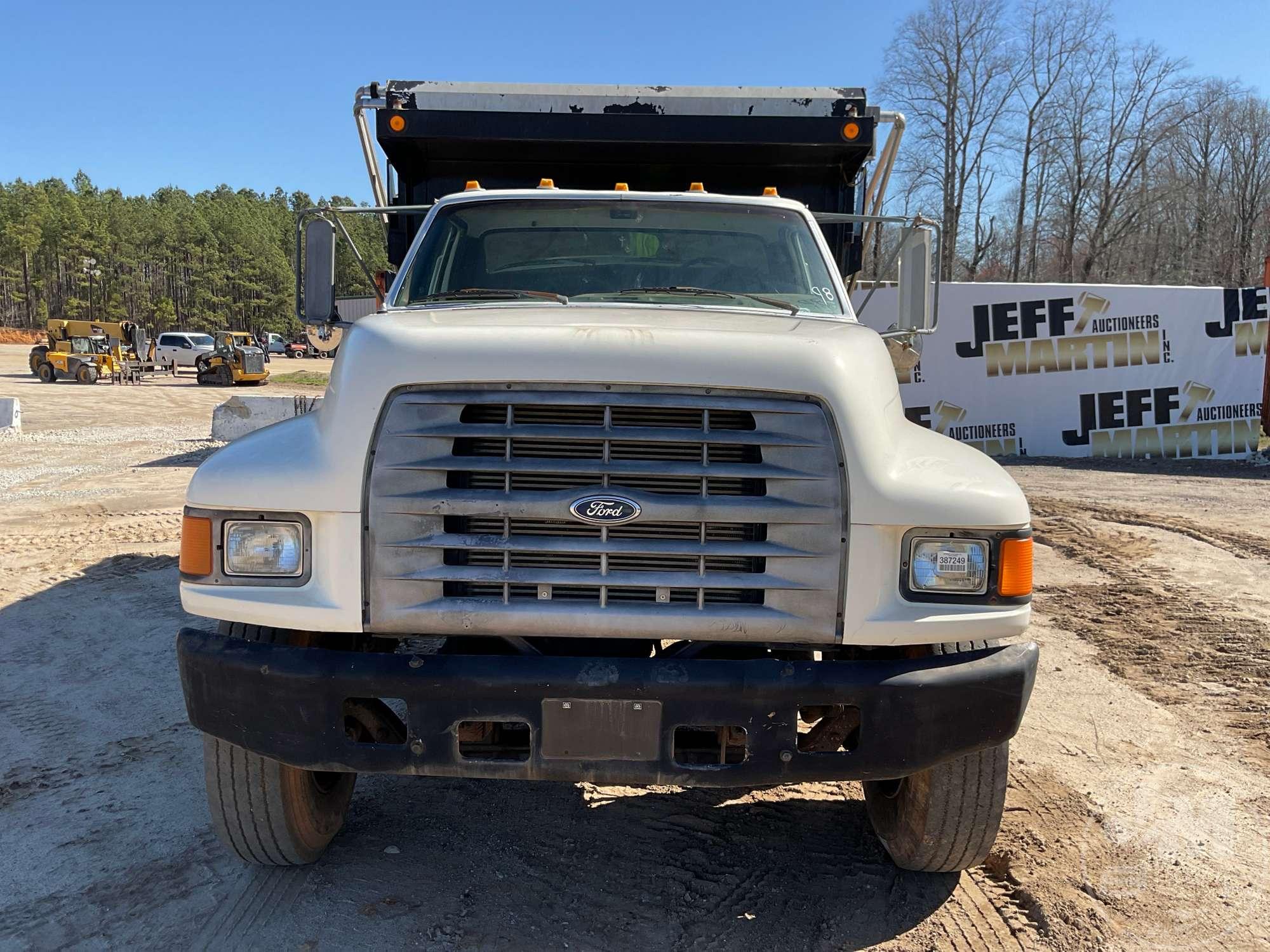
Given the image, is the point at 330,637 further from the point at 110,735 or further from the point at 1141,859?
the point at 1141,859

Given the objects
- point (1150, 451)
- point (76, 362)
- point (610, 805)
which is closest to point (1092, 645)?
point (610, 805)

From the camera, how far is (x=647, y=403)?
253cm

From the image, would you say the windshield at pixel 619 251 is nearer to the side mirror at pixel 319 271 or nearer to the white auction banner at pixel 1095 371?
the side mirror at pixel 319 271

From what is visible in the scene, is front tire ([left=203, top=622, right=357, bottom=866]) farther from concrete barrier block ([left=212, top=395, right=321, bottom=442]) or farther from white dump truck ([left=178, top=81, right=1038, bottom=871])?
concrete barrier block ([left=212, top=395, right=321, bottom=442])

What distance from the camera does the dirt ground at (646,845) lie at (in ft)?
9.21

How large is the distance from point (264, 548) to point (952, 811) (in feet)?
7.36

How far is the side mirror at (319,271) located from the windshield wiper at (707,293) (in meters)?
1.65

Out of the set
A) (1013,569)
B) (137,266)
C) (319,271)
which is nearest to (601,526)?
(1013,569)

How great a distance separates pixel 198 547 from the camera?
8.64ft

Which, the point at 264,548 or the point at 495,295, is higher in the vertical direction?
the point at 495,295

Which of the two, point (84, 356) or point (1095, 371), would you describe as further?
point (84, 356)

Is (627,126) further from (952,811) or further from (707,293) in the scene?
(952,811)

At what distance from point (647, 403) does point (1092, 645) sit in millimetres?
4475

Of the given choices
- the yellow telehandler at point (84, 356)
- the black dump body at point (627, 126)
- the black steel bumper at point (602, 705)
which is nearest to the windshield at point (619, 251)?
the black dump body at point (627, 126)
